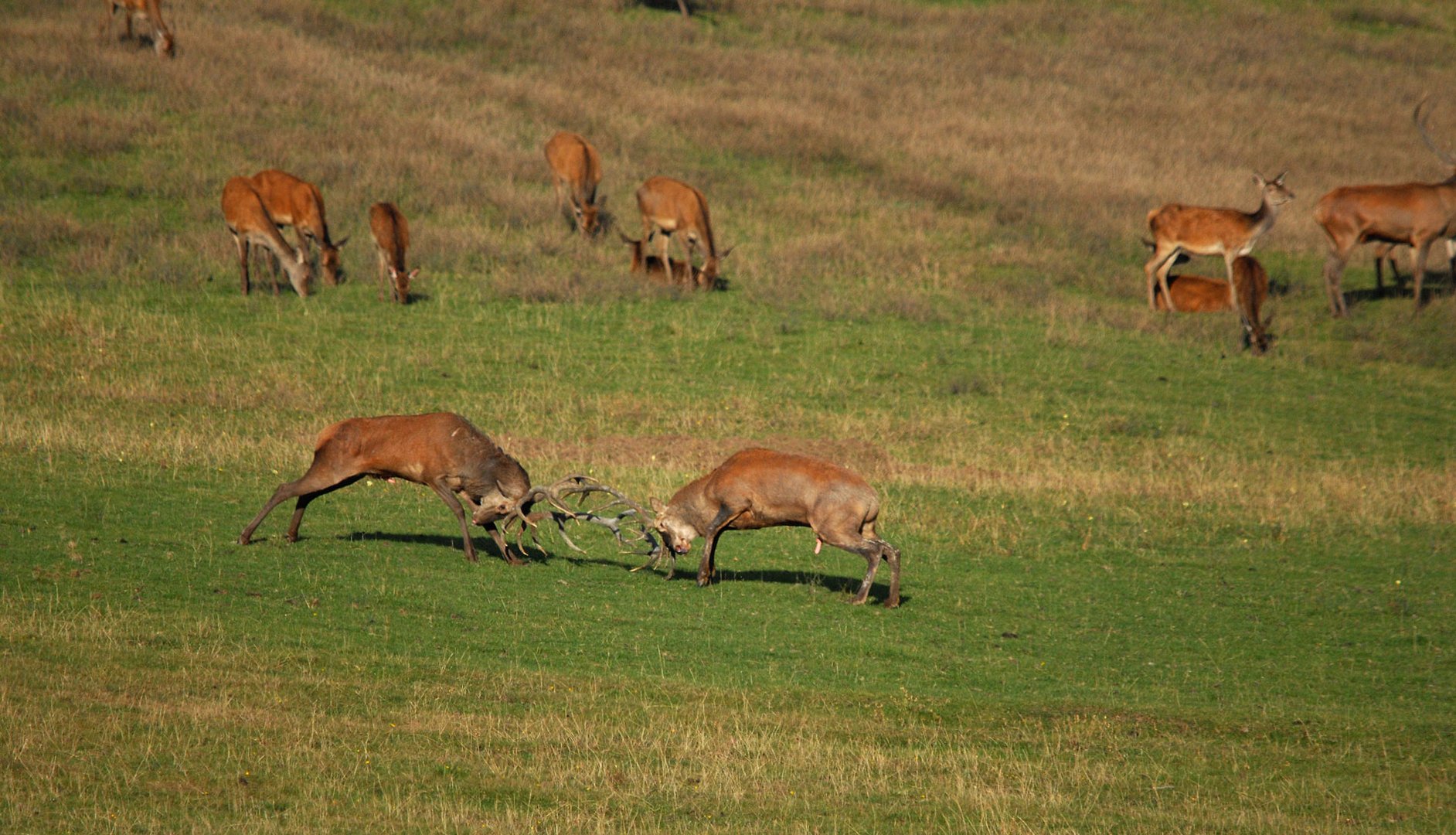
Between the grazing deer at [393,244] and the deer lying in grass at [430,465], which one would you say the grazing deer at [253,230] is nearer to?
the grazing deer at [393,244]

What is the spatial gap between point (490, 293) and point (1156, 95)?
26855 millimetres

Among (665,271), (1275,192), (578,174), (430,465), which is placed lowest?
(430,465)

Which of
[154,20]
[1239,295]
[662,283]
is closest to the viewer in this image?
[1239,295]

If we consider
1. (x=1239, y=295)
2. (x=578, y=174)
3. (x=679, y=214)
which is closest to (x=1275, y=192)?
(x=1239, y=295)

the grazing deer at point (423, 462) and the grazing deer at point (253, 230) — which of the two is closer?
the grazing deer at point (423, 462)

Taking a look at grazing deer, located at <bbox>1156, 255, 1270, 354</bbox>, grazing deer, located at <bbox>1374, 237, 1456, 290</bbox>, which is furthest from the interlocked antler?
grazing deer, located at <bbox>1374, 237, 1456, 290</bbox>

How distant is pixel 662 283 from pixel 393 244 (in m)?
4.96

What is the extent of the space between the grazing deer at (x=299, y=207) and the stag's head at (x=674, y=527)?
43.8 ft

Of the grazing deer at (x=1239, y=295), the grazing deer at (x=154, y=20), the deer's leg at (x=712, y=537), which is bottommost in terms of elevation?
the deer's leg at (x=712, y=537)

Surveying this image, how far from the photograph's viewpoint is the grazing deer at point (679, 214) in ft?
87.4

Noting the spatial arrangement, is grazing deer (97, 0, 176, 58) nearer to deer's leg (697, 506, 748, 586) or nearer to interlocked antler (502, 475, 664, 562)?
interlocked antler (502, 475, 664, 562)

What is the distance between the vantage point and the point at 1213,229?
90.5 feet

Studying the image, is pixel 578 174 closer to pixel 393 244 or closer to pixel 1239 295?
pixel 393 244

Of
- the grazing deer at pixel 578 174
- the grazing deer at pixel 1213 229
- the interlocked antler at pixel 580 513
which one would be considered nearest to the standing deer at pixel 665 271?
the grazing deer at pixel 578 174
